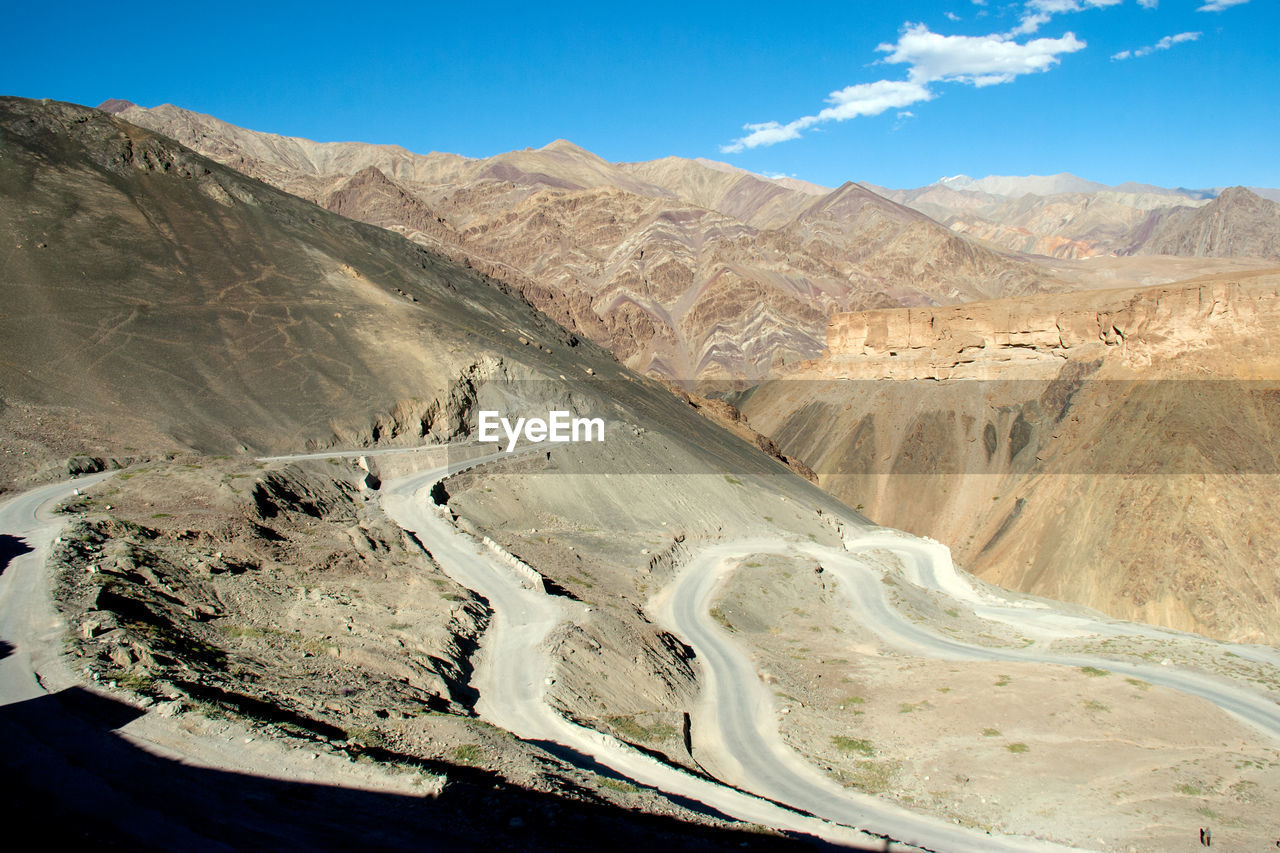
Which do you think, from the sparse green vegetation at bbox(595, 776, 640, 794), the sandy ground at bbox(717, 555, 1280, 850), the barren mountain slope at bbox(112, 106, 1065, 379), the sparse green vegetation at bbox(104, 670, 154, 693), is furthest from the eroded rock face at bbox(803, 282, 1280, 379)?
the sparse green vegetation at bbox(104, 670, 154, 693)

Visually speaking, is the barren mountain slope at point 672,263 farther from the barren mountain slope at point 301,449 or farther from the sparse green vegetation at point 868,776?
the sparse green vegetation at point 868,776

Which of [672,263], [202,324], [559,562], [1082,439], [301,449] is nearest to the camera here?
[559,562]

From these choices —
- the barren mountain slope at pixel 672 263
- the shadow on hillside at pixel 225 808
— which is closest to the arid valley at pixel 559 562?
the shadow on hillside at pixel 225 808

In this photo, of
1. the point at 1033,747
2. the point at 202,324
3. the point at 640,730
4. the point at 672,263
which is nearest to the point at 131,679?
the point at 640,730

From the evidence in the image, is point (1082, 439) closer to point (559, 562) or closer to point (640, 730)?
point (559, 562)

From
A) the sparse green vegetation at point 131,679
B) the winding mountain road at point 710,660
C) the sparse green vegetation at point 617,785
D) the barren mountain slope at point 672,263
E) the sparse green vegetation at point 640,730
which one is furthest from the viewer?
the barren mountain slope at point 672,263

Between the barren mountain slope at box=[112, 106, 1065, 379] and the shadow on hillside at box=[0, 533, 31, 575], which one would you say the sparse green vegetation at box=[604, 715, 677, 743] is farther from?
the barren mountain slope at box=[112, 106, 1065, 379]
